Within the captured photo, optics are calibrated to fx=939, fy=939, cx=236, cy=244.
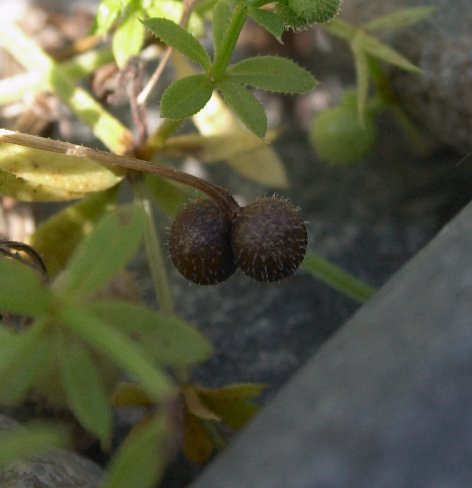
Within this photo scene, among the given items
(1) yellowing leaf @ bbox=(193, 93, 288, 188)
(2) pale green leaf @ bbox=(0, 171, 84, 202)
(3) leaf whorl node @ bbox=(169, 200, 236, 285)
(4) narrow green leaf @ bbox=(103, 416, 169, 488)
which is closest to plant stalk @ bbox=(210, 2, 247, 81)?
(3) leaf whorl node @ bbox=(169, 200, 236, 285)

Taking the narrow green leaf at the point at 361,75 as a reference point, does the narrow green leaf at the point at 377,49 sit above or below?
above

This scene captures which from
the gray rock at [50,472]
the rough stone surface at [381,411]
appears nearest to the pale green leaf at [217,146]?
the gray rock at [50,472]

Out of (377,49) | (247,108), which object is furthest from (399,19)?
(247,108)

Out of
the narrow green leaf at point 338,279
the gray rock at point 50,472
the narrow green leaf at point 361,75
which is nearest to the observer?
the gray rock at point 50,472

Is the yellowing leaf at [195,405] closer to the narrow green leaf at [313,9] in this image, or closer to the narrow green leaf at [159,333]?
the narrow green leaf at [159,333]

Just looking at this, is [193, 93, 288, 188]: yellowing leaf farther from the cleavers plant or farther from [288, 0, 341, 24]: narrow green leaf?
[288, 0, 341, 24]: narrow green leaf

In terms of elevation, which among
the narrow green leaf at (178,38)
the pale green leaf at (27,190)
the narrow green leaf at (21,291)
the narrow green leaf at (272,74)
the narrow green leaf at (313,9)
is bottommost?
the pale green leaf at (27,190)

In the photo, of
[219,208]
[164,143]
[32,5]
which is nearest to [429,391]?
[219,208]
